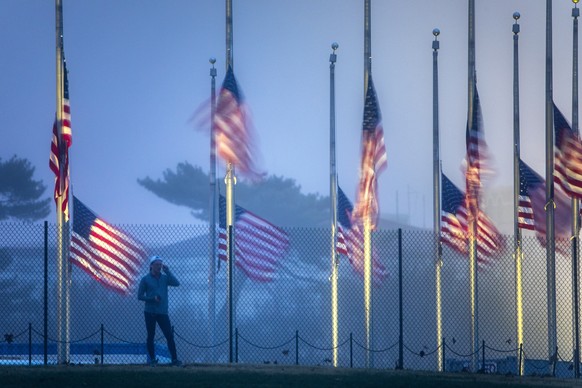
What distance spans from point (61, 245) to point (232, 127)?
4811 millimetres

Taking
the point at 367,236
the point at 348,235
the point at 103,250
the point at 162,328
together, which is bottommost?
the point at 162,328

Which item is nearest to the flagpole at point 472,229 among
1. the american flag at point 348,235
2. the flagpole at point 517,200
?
the flagpole at point 517,200

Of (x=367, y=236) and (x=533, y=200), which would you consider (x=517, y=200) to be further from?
(x=367, y=236)

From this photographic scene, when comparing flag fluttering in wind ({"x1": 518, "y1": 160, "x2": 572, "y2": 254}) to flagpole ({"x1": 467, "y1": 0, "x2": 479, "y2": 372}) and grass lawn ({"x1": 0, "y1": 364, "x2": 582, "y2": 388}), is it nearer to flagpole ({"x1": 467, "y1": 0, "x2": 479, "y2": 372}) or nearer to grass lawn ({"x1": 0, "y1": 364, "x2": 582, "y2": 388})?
flagpole ({"x1": 467, "y1": 0, "x2": 479, "y2": 372})

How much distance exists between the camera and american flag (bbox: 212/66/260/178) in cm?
2942

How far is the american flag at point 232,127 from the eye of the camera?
29422mm

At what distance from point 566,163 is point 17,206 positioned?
39200mm

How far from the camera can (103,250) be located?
1119 inches

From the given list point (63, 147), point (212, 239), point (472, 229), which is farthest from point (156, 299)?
point (212, 239)

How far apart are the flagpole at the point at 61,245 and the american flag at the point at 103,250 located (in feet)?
2.43

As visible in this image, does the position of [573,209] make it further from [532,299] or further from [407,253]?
[407,253]

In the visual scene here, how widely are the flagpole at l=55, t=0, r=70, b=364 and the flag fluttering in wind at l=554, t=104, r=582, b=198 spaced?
10916 millimetres

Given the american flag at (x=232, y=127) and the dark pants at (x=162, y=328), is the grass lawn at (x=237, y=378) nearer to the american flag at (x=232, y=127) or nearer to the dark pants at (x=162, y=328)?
the dark pants at (x=162, y=328)

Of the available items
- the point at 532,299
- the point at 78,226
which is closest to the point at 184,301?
the point at 532,299
